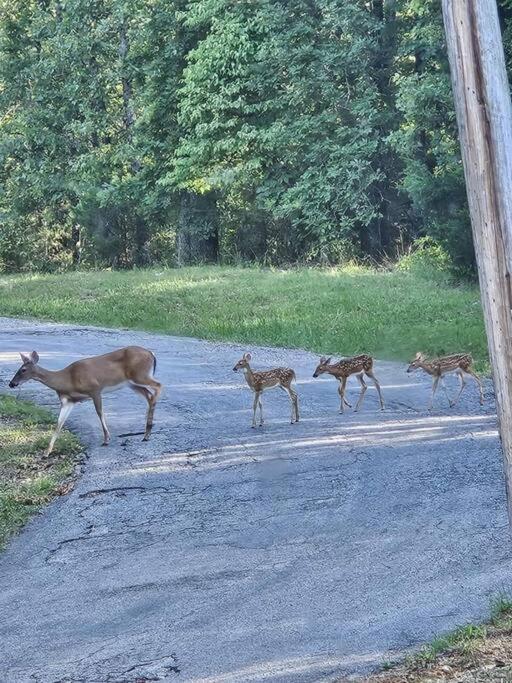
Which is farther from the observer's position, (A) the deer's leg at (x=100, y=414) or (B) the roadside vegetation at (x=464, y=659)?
(A) the deer's leg at (x=100, y=414)

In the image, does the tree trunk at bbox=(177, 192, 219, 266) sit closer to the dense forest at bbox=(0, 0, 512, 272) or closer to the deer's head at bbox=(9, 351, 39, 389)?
the dense forest at bbox=(0, 0, 512, 272)

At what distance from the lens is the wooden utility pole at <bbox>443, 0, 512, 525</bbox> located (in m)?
6.12

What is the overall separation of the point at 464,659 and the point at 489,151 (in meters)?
2.62

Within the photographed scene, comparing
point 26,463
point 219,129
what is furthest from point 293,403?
point 219,129

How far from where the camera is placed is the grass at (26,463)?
1079 centimetres

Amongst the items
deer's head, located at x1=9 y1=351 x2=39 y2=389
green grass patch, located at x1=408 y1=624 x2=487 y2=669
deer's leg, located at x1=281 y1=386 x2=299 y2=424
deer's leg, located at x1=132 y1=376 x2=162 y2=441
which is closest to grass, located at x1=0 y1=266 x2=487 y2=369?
deer's leg, located at x1=281 y1=386 x2=299 y2=424

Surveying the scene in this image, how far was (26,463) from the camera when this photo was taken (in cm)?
1280

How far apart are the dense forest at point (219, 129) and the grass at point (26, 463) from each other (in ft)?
44.4

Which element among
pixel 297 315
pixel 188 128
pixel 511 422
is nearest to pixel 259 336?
pixel 297 315

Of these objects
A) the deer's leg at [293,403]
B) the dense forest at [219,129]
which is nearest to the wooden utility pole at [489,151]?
the deer's leg at [293,403]

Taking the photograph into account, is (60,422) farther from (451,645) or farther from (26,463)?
(451,645)

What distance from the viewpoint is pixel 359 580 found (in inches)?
319

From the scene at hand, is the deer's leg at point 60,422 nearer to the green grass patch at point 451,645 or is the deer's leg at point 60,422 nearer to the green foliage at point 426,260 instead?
the green grass patch at point 451,645

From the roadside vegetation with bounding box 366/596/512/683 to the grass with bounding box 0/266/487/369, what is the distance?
1127cm
